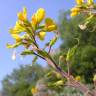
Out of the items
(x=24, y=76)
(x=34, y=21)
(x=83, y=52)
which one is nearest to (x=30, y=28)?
(x=34, y=21)

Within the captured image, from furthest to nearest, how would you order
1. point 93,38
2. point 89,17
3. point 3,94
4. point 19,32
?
point 3,94 < point 93,38 < point 89,17 < point 19,32

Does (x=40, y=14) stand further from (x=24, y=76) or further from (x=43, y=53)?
(x=24, y=76)

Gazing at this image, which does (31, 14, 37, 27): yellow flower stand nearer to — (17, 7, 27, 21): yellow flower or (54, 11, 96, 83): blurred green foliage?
(17, 7, 27, 21): yellow flower

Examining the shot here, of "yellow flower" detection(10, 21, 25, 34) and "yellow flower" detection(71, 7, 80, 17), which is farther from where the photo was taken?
"yellow flower" detection(71, 7, 80, 17)

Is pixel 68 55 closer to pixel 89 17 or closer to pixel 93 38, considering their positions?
pixel 89 17

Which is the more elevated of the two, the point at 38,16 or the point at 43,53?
the point at 38,16

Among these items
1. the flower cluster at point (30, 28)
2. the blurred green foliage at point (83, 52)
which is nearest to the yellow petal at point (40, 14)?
the flower cluster at point (30, 28)

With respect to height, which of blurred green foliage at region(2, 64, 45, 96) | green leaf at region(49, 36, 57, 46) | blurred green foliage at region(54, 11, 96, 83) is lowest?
blurred green foliage at region(2, 64, 45, 96)

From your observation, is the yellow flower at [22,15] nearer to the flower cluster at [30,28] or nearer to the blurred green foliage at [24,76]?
the flower cluster at [30,28]

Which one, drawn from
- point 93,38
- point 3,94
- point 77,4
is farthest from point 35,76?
point 77,4

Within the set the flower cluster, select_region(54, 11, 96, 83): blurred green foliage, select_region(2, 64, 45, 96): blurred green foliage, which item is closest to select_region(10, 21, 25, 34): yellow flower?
the flower cluster

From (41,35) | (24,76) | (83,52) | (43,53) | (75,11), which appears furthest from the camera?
(24,76)
